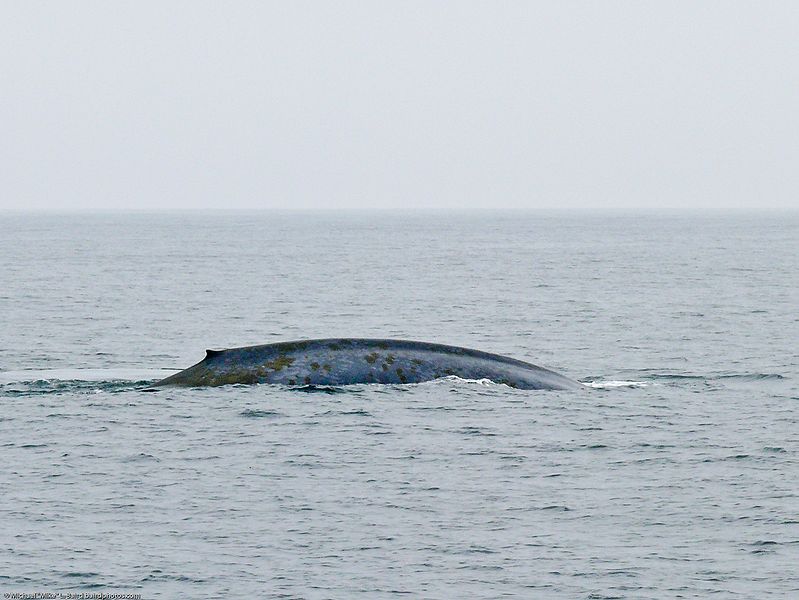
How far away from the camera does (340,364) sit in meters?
30.1

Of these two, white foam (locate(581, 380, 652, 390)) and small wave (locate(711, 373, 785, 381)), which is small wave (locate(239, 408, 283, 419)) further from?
small wave (locate(711, 373, 785, 381))

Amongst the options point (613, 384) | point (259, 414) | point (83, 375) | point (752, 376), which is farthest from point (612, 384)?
point (83, 375)

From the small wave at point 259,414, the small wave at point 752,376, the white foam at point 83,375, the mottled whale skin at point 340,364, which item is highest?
the mottled whale skin at point 340,364

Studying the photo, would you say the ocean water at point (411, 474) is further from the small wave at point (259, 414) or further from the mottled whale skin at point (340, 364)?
the mottled whale skin at point (340, 364)

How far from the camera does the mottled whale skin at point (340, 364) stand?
29.8m

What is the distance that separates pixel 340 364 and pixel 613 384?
337 inches

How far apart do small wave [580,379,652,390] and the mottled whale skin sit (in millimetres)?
4133

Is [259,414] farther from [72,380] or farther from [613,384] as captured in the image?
[613,384]

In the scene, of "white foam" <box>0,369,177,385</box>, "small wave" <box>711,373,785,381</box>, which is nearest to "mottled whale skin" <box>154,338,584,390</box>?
"white foam" <box>0,369,177,385</box>

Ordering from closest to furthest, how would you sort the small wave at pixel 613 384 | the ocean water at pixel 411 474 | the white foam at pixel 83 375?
the ocean water at pixel 411 474
the small wave at pixel 613 384
the white foam at pixel 83 375

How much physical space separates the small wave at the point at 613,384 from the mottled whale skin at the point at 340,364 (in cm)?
413

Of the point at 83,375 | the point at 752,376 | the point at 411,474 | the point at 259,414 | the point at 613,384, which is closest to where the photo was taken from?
the point at 411,474

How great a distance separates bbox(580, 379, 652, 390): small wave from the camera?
3399 cm

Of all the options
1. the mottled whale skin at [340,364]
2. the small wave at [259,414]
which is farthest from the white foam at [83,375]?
A: the small wave at [259,414]
